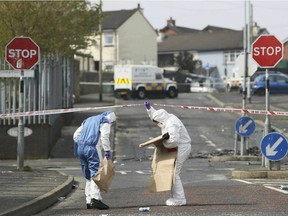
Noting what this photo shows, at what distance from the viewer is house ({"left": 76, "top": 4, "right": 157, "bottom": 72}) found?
7269 cm

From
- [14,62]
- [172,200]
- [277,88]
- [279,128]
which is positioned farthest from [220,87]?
[172,200]

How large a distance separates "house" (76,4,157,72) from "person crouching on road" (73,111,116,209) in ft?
195

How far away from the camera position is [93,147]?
10852mm

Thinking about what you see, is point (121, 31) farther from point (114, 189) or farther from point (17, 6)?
point (114, 189)

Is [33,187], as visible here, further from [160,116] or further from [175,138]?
[175,138]

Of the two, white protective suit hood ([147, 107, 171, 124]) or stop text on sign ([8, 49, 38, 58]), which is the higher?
stop text on sign ([8, 49, 38, 58])

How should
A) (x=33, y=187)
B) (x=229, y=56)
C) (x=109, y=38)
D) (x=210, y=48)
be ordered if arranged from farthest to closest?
(x=210, y=48)
(x=229, y=56)
(x=109, y=38)
(x=33, y=187)

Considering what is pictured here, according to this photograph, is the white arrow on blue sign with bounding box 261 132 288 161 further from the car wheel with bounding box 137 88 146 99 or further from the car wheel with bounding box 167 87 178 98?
the car wheel with bounding box 167 87 178 98

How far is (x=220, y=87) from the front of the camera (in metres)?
69.6

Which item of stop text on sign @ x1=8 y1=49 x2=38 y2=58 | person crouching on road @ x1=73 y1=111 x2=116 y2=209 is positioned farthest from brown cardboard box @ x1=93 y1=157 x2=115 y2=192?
stop text on sign @ x1=8 y1=49 x2=38 y2=58

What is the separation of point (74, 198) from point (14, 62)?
5.08 m

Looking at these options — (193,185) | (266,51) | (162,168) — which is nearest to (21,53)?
(193,185)

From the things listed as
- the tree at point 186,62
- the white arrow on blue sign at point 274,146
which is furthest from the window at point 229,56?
the white arrow on blue sign at point 274,146

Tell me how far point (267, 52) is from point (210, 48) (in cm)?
6821
